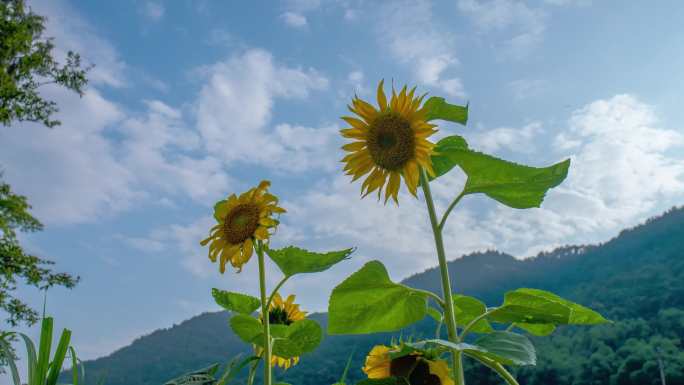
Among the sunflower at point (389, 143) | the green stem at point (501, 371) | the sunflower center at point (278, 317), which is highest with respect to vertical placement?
the sunflower at point (389, 143)

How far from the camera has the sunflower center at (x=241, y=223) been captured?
1.45 m

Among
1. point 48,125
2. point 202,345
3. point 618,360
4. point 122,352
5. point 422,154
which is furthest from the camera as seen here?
point 122,352

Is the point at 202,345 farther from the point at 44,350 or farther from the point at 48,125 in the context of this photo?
the point at 44,350

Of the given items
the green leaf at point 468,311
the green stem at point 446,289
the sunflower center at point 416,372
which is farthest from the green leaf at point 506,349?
the green leaf at point 468,311

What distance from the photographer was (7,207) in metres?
12.6

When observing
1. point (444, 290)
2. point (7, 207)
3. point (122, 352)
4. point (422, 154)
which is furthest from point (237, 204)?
point (122, 352)

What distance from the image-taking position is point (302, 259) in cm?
140

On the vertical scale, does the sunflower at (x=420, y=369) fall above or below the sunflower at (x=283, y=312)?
below

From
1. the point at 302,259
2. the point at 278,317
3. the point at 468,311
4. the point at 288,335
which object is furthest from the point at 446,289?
the point at 278,317

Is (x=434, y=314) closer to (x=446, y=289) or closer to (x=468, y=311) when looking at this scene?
(x=468, y=311)

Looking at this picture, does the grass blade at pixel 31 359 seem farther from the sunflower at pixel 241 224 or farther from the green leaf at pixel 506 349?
the green leaf at pixel 506 349

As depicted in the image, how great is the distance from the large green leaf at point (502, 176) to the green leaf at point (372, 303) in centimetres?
27

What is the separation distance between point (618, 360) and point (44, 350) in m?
43.6

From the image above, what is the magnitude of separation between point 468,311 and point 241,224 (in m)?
0.60
